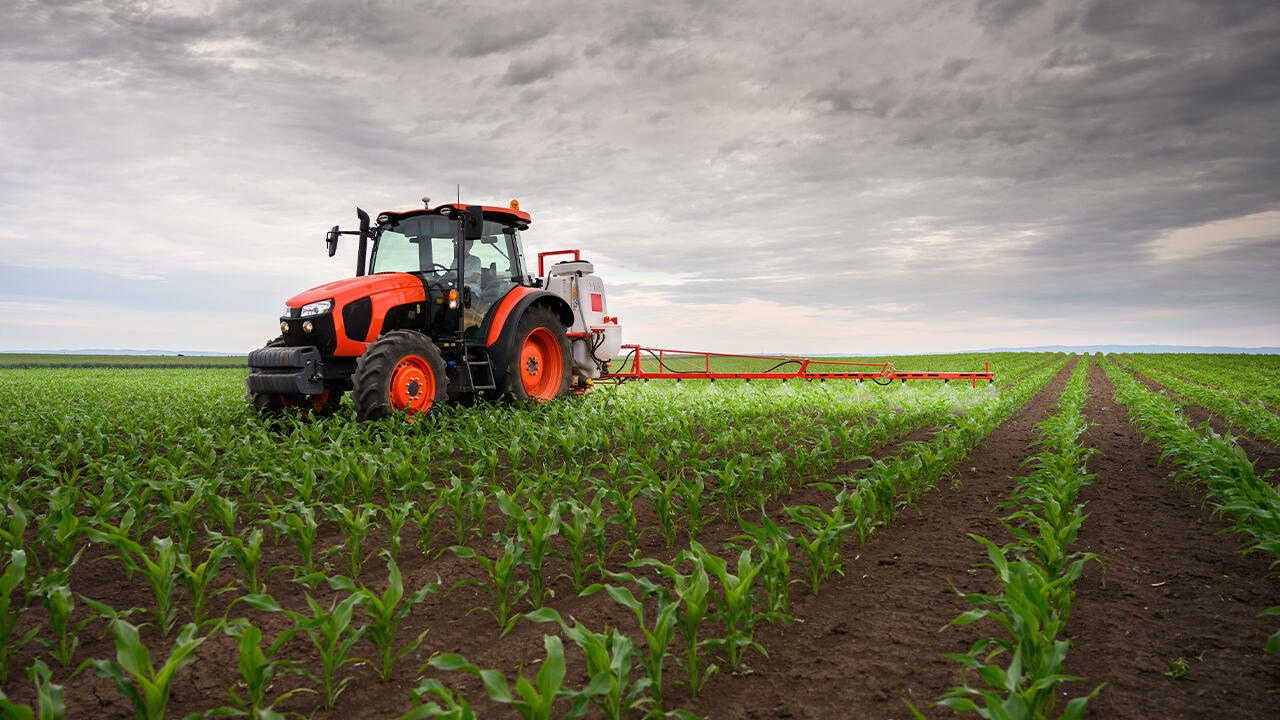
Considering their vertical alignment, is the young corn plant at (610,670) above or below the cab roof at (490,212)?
below

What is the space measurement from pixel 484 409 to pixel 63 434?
4598mm

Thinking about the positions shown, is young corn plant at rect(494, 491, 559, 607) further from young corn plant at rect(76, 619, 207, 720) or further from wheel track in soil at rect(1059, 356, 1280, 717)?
wheel track in soil at rect(1059, 356, 1280, 717)

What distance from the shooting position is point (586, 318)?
36.2 feet

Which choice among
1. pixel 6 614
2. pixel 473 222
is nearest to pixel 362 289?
pixel 473 222

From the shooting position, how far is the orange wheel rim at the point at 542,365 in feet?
31.5

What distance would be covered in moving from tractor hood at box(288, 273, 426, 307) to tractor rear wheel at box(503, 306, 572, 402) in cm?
149

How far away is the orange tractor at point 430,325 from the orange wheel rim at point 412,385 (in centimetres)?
1

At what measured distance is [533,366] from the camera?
9.72 metres

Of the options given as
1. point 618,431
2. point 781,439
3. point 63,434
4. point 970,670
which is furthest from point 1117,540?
point 63,434

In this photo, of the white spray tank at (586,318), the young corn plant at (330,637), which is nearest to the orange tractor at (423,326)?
the white spray tank at (586,318)

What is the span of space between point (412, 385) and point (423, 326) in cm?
101

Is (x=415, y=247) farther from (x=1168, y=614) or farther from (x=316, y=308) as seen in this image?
(x=1168, y=614)

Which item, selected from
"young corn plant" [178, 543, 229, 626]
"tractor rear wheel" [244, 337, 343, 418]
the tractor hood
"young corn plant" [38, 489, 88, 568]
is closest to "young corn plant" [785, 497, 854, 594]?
"young corn plant" [178, 543, 229, 626]

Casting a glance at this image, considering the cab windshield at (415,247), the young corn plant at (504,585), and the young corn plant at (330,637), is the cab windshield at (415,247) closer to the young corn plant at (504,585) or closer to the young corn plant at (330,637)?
the young corn plant at (504,585)
